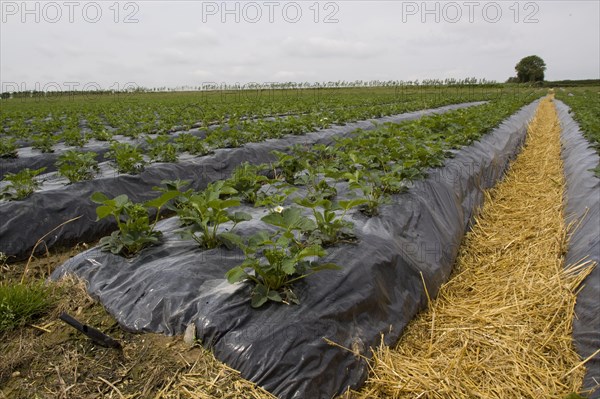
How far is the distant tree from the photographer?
6247 cm

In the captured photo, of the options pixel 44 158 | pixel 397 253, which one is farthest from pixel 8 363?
pixel 44 158

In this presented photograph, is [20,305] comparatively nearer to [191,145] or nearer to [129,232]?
[129,232]

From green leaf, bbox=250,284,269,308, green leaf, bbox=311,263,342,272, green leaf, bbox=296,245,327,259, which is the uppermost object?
green leaf, bbox=296,245,327,259

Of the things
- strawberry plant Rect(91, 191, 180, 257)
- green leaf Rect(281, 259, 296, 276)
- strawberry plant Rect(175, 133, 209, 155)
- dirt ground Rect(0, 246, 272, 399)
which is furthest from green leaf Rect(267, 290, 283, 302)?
strawberry plant Rect(175, 133, 209, 155)

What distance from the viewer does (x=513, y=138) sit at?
8891 mm

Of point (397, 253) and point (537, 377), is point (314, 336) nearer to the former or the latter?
point (397, 253)

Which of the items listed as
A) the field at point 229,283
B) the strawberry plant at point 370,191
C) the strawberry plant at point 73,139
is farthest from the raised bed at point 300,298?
the strawberry plant at point 73,139

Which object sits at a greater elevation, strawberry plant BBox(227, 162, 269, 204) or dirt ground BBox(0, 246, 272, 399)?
strawberry plant BBox(227, 162, 269, 204)

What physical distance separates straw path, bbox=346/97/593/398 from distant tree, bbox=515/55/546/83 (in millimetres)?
71156

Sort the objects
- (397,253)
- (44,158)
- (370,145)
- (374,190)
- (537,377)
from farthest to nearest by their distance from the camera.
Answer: (44,158) < (370,145) < (374,190) < (397,253) < (537,377)

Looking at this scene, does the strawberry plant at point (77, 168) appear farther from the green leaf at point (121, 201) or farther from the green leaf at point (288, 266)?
the green leaf at point (288, 266)

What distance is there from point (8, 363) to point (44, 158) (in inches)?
238

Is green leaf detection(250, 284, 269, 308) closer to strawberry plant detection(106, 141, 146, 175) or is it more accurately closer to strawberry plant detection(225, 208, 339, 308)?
strawberry plant detection(225, 208, 339, 308)

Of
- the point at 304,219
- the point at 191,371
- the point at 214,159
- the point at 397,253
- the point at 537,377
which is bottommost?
the point at 537,377
